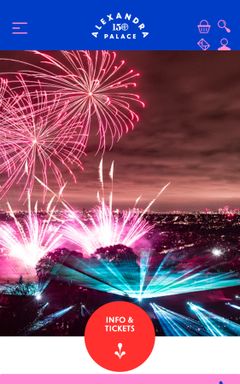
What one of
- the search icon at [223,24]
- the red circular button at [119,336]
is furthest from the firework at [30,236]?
the search icon at [223,24]

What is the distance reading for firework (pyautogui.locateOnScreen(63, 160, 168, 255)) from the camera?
264 centimetres

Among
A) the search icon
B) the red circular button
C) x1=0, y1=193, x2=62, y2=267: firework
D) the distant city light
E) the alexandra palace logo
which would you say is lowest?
the red circular button

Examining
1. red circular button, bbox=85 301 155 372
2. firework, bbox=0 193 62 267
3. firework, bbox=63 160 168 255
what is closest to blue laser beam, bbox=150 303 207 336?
red circular button, bbox=85 301 155 372

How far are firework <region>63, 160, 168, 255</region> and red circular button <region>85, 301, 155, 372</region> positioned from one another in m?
0.58

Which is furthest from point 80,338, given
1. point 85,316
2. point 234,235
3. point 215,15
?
point 215,15

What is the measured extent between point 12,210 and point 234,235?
59.0 inches

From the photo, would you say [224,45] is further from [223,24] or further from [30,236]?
[30,236]

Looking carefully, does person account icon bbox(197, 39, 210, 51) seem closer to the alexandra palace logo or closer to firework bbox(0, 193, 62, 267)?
the alexandra palace logo

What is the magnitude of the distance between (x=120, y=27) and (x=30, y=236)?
1486 mm

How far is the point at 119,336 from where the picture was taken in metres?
2.22

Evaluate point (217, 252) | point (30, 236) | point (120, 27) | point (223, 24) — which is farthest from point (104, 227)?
point (223, 24)

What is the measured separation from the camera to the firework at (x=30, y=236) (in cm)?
262

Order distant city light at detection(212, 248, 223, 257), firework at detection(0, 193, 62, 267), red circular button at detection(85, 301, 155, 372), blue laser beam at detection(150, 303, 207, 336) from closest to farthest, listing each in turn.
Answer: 1. red circular button at detection(85, 301, 155, 372)
2. blue laser beam at detection(150, 303, 207, 336)
3. firework at detection(0, 193, 62, 267)
4. distant city light at detection(212, 248, 223, 257)

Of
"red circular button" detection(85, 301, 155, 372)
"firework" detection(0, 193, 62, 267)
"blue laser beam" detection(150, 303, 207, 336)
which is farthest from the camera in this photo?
"firework" detection(0, 193, 62, 267)
